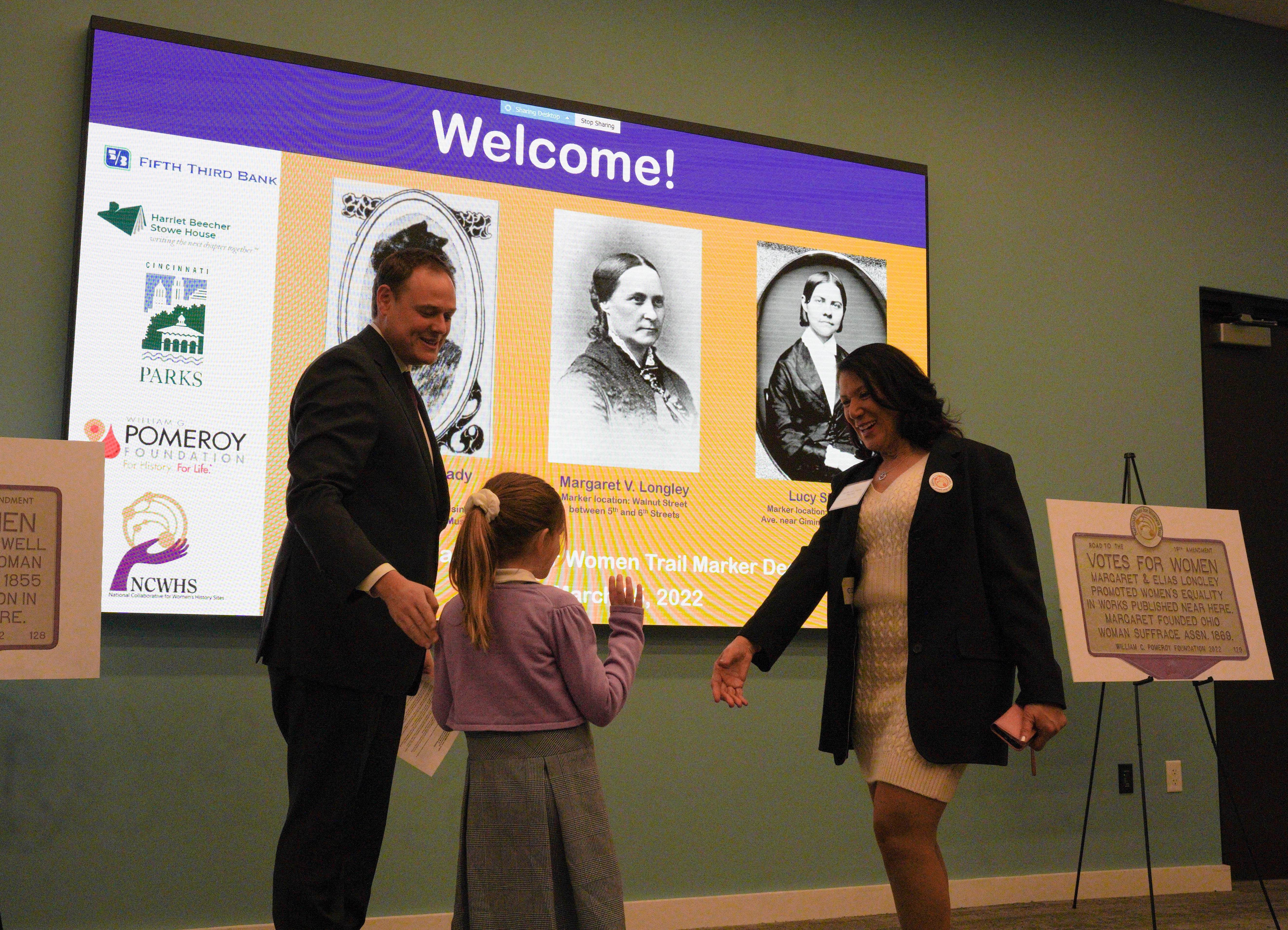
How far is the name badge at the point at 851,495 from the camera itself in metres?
2.35

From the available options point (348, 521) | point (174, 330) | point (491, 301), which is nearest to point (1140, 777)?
point (491, 301)

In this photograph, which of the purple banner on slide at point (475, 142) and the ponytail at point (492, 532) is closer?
the ponytail at point (492, 532)

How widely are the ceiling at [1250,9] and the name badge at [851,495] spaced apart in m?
3.62

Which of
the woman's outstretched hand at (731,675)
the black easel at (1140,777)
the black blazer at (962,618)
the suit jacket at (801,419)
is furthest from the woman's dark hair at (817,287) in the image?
the woman's outstretched hand at (731,675)

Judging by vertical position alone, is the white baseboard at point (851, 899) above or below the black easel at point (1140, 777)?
below

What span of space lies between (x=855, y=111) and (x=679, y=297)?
1110mm

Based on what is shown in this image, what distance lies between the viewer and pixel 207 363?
3168 mm

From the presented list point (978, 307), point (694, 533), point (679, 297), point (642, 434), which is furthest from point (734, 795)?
point (978, 307)

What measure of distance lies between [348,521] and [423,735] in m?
0.54

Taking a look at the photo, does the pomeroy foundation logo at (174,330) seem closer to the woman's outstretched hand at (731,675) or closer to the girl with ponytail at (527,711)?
the girl with ponytail at (527,711)

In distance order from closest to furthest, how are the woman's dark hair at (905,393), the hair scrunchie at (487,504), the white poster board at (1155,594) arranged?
the hair scrunchie at (487,504), the woman's dark hair at (905,393), the white poster board at (1155,594)

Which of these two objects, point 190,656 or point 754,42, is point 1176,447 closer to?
point 754,42

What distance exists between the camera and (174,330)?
10.3 ft

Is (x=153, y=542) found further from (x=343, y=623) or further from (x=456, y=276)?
(x=343, y=623)
